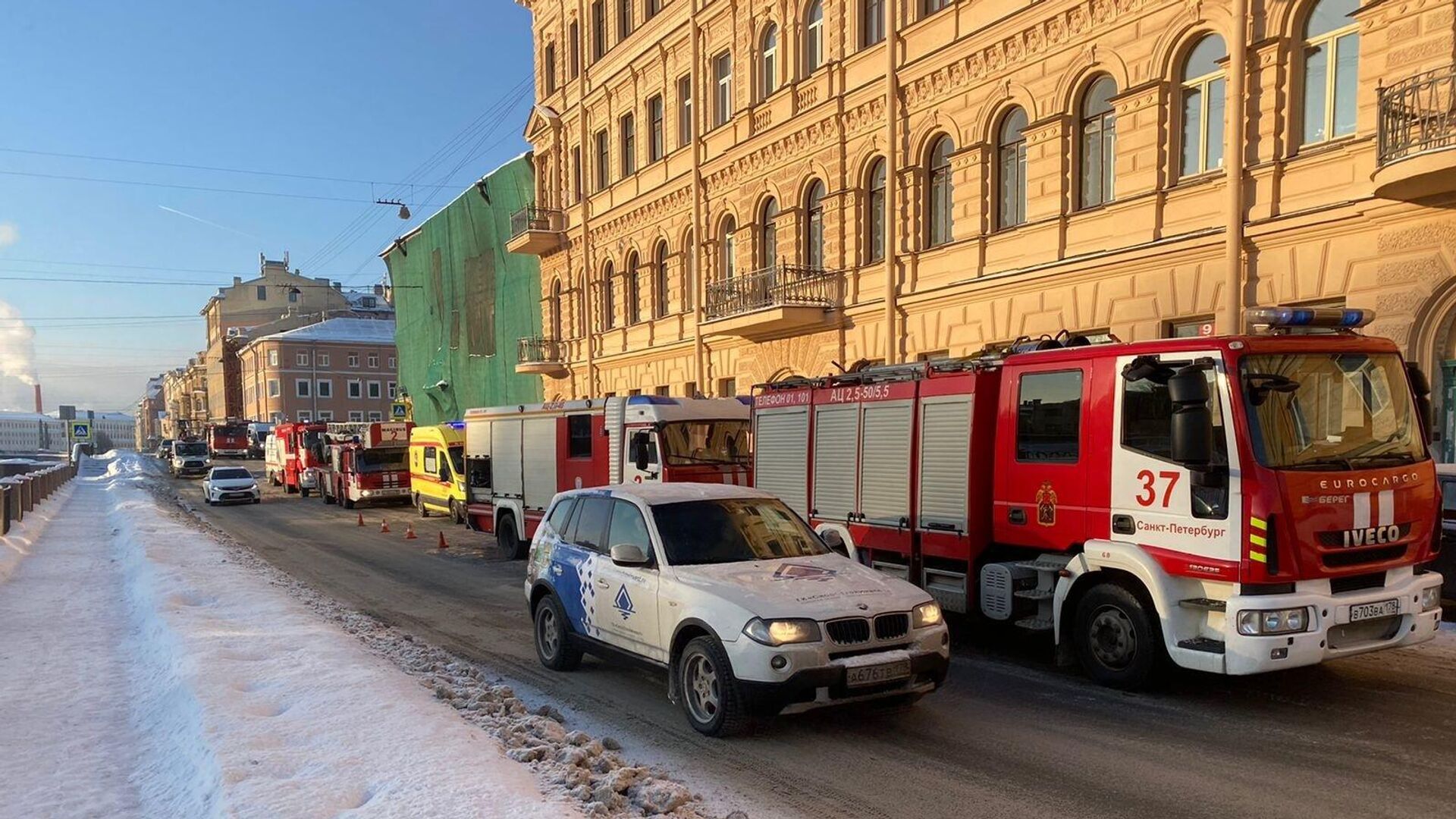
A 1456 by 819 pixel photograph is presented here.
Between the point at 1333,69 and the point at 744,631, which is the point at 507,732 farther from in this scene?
the point at 1333,69

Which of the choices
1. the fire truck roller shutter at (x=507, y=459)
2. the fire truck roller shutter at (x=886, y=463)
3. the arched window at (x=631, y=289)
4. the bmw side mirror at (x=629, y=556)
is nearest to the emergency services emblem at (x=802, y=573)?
the bmw side mirror at (x=629, y=556)

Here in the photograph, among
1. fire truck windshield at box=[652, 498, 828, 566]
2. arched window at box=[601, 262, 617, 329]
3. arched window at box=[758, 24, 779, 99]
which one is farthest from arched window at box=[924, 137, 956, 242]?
arched window at box=[601, 262, 617, 329]

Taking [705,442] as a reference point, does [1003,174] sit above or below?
above

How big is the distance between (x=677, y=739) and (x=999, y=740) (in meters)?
2.15

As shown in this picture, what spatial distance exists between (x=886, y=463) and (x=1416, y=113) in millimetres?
7915

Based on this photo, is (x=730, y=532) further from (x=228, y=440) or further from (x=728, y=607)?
Result: (x=228, y=440)

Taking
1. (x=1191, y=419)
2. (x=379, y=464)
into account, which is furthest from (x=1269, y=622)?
(x=379, y=464)

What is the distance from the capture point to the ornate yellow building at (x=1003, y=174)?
11805 mm

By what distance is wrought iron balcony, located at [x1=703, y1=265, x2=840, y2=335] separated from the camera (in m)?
21.1

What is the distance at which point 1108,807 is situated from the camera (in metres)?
4.91

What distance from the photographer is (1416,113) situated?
11.1 meters

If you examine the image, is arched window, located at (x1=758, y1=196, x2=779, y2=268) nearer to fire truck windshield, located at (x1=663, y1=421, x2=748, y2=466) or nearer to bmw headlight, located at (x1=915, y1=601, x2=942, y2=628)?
fire truck windshield, located at (x1=663, y1=421, x2=748, y2=466)

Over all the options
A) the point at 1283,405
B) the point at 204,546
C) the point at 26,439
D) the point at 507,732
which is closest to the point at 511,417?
the point at 204,546

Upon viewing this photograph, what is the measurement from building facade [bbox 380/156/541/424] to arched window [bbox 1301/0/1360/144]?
28.8 metres
